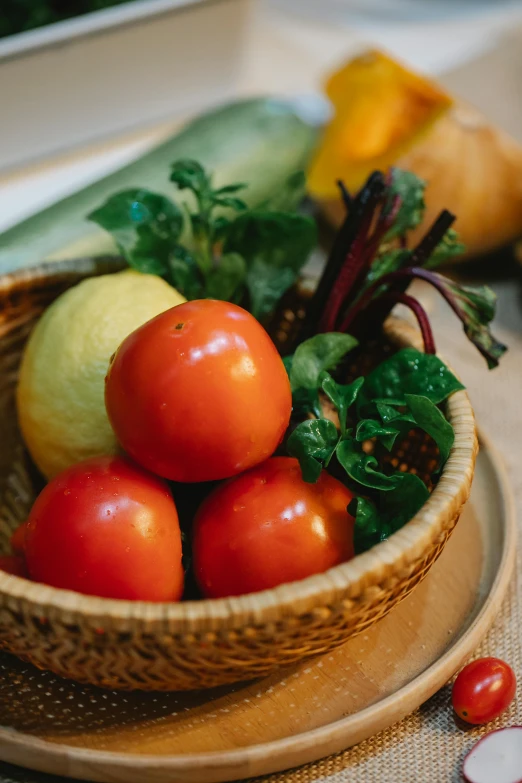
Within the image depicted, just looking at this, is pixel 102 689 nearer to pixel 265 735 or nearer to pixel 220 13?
pixel 265 735

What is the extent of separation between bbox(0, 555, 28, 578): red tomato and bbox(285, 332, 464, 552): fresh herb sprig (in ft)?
0.62

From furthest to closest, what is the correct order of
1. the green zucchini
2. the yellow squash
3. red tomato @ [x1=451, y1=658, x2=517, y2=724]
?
the yellow squash, the green zucchini, red tomato @ [x1=451, y1=658, x2=517, y2=724]

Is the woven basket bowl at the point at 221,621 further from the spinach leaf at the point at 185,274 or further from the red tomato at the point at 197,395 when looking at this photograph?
the spinach leaf at the point at 185,274

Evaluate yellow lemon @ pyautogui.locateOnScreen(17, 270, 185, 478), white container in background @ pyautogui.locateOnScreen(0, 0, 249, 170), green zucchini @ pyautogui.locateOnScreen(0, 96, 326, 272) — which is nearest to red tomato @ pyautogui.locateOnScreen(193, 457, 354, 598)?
yellow lemon @ pyautogui.locateOnScreen(17, 270, 185, 478)

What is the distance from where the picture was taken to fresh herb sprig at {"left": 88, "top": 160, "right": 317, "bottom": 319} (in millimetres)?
599

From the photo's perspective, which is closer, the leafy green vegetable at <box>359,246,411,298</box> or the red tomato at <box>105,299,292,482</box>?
the red tomato at <box>105,299,292,482</box>

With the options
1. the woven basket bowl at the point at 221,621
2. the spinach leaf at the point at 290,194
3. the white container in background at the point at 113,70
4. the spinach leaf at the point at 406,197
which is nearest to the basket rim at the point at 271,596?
the woven basket bowl at the point at 221,621

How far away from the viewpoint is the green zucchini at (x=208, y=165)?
76 centimetres

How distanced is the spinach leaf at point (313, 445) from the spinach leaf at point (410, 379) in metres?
0.05

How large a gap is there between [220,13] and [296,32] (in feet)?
1.76

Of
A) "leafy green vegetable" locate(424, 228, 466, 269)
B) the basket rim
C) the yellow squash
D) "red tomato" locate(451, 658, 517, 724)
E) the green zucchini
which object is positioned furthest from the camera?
the yellow squash

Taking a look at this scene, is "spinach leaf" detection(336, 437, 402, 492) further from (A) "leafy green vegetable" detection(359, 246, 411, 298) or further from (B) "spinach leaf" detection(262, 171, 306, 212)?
(B) "spinach leaf" detection(262, 171, 306, 212)

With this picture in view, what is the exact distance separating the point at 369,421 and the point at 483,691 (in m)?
0.18

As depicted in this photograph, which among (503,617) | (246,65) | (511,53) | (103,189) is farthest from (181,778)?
(511,53)
